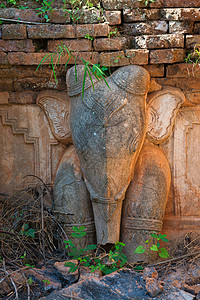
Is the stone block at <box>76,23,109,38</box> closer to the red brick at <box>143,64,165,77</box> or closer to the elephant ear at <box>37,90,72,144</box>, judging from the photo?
the red brick at <box>143,64,165,77</box>

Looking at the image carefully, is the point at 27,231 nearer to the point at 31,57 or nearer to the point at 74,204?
the point at 74,204

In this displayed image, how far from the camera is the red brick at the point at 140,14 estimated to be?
3.81 m

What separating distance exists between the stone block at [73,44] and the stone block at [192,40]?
3.06 ft

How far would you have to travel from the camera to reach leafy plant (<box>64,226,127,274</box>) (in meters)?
3.28

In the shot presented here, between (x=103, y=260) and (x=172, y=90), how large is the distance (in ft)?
5.83

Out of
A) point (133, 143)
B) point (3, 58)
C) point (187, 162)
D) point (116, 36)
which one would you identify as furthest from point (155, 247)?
point (3, 58)

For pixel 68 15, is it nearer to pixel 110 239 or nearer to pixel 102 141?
pixel 102 141

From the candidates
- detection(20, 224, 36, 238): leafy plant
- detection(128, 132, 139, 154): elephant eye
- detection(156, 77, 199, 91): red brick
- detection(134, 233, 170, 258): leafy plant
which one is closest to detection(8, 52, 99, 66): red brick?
detection(156, 77, 199, 91): red brick

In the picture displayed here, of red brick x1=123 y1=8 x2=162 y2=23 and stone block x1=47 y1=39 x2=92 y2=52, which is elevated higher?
red brick x1=123 y1=8 x2=162 y2=23

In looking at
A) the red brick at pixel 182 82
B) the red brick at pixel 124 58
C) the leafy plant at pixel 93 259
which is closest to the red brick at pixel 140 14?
the red brick at pixel 124 58

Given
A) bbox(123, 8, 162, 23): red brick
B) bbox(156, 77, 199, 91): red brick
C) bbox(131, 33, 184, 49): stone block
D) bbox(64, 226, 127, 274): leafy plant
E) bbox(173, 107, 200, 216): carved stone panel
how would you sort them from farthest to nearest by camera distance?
1. bbox(173, 107, 200, 216): carved stone panel
2. bbox(156, 77, 199, 91): red brick
3. bbox(123, 8, 162, 23): red brick
4. bbox(131, 33, 184, 49): stone block
5. bbox(64, 226, 127, 274): leafy plant

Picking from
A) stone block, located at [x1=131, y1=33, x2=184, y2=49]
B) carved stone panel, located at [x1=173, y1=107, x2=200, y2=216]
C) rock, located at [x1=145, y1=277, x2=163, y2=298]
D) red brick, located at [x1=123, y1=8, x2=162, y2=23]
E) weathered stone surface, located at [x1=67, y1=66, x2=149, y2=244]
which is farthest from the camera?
carved stone panel, located at [x1=173, y1=107, x2=200, y2=216]

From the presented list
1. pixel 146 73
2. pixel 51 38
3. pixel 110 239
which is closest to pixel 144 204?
pixel 110 239

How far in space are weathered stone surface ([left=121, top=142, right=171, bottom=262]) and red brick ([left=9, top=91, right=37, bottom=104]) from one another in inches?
49.8
